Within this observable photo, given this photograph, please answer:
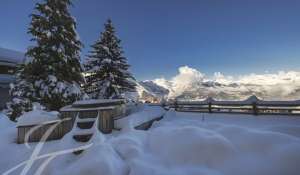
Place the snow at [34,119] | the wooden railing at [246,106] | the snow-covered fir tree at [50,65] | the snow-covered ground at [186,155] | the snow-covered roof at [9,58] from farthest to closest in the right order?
the snow-covered roof at [9,58]
the snow-covered fir tree at [50,65]
the wooden railing at [246,106]
the snow at [34,119]
the snow-covered ground at [186,155]

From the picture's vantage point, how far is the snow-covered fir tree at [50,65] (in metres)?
10.5

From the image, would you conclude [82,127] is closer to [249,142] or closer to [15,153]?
[15,153]

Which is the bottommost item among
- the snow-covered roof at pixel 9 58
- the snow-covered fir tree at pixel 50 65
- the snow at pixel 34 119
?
the snow at pixel 34 119

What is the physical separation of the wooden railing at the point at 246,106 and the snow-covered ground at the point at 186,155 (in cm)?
391

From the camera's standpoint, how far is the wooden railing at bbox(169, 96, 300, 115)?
29.7ft

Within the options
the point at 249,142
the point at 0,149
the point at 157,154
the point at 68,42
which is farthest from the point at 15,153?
the point at 68,42

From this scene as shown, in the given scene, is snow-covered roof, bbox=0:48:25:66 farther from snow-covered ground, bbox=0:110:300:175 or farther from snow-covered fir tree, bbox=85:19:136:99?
snow-covered ground, bbox=0:110:300:175

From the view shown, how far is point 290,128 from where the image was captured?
231 inches

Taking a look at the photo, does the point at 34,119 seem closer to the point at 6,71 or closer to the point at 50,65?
the point at 50,65

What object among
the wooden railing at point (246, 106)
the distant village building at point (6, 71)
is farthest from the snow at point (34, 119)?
the distant village building at point (6, 71)

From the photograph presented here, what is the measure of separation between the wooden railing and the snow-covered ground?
391 centimetres

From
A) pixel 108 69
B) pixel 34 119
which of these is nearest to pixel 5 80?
pixel 108 69

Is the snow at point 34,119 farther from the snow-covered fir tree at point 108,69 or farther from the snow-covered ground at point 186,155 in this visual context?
the snow-covered fir tree at point 108,69

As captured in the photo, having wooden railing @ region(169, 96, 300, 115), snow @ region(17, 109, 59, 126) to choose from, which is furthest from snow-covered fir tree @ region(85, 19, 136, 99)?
snow @ region(17, 109, 59, 126)
